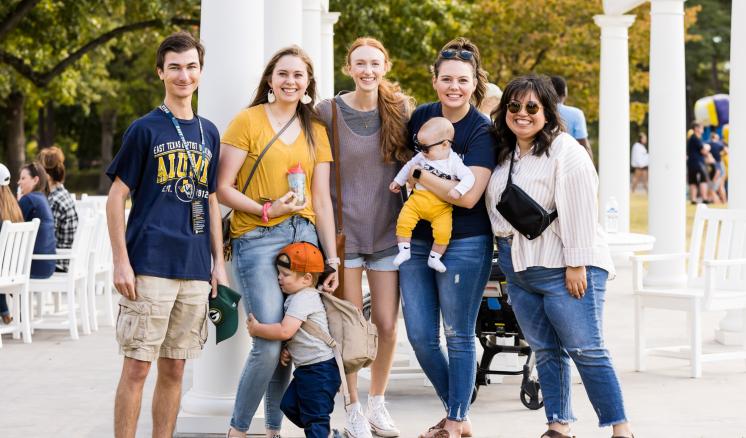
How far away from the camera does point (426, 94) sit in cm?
3078

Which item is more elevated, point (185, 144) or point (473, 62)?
point (473, 62)

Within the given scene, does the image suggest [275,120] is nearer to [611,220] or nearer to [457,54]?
[457,54]

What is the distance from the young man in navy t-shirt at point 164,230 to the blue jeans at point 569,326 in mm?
1595

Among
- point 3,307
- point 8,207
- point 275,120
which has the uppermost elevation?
point 275,120

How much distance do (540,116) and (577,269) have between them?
778mm

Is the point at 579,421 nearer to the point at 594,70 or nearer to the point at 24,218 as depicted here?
the point at 24,218

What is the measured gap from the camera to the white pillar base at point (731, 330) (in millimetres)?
9586

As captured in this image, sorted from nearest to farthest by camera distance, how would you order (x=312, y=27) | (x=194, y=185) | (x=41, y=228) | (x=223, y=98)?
1. (x=194, y=185)
2. (x=223, y=98)
3. (x=41, y=228)
4. (x=312, y=27)

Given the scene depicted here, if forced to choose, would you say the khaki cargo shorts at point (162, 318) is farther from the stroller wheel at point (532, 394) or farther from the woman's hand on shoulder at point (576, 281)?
Answer: the stroller wheel at point (532, 394)

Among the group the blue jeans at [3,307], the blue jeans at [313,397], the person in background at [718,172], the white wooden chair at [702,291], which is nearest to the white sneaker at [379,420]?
the blue jeans at [313,397]

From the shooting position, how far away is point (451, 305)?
581 centimetres

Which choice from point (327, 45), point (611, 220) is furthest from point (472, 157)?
point (327, 45)

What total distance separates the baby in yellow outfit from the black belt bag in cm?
22

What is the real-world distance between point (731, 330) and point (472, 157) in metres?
4.90
